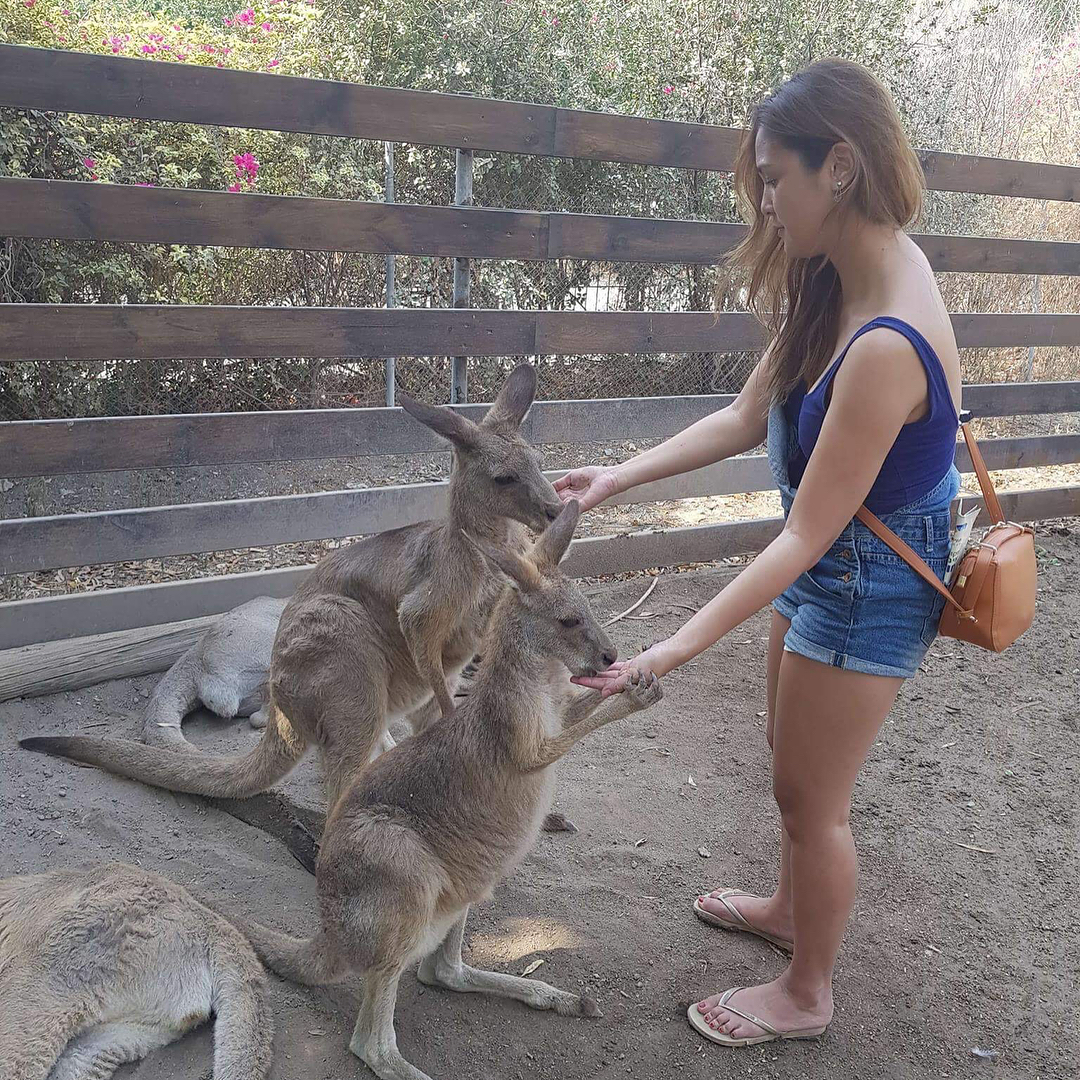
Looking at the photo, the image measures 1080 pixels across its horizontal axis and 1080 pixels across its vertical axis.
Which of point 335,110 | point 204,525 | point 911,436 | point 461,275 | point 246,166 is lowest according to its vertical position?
point 204,525

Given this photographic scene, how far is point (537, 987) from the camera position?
2.71 m

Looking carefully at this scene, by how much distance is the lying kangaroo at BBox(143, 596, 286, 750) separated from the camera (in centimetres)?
397

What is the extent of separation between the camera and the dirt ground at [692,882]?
259 cm

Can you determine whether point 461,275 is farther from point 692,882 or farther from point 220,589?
point 692,882

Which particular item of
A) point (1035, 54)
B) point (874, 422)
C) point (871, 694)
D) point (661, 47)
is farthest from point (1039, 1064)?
point (1035, 54)

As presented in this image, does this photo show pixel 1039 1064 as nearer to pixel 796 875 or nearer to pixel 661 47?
pixel 796 875

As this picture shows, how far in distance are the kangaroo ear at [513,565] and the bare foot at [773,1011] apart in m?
1.20

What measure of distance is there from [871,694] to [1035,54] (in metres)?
9.52

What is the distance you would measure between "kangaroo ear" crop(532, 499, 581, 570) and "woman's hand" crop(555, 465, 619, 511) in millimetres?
146

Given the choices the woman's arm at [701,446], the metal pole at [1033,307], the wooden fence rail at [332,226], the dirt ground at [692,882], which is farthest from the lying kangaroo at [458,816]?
the metal pole at [1033,307]

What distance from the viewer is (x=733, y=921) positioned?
3.03m

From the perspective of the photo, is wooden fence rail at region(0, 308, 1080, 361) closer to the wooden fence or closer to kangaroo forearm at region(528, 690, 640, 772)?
the wooden fence

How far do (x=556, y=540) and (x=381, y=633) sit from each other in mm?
847

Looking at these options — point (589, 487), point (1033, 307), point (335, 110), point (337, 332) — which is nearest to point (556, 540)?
point (589, 487)
